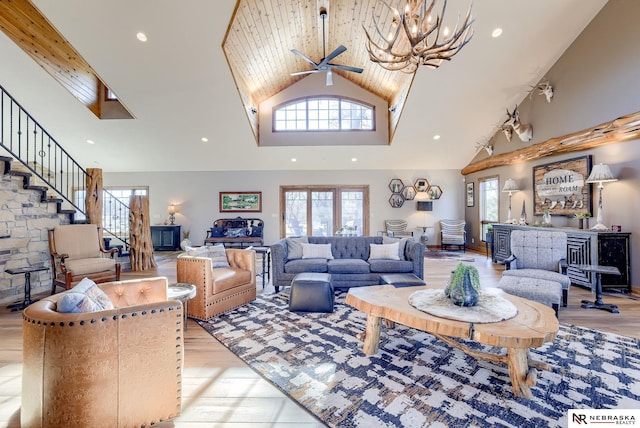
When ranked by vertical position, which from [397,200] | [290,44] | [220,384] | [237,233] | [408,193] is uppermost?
[290,44]

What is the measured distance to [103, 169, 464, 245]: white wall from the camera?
962cm

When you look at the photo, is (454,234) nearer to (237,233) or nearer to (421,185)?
(421,185)

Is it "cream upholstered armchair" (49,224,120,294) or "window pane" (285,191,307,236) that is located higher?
"window pane" (285,191,307,236)

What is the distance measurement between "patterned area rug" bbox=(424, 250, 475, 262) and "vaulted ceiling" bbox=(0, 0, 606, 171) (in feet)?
9.21

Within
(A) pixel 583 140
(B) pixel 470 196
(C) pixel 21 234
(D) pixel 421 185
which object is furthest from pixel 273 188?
(A) pixel 583 140

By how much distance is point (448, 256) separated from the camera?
8000 mm

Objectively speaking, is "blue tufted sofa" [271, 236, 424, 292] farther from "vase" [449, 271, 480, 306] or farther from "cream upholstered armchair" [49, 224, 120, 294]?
"cream upholstered armchair" [49, 224, 120, 294]

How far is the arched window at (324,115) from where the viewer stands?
8.52m

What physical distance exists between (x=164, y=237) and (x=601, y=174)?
10346 mm

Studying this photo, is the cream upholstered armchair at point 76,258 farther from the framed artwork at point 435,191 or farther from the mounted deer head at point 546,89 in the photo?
the framed artwork at point 435,191

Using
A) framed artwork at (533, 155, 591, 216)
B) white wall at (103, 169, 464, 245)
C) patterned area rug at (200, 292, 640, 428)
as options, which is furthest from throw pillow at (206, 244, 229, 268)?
framed artwork at (533, 155, 591, 216)

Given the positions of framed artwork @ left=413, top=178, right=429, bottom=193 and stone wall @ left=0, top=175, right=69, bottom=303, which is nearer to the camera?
stone wall @ left=0, top=175, right=69, bottom=303

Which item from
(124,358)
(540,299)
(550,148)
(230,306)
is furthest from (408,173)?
(124,358)

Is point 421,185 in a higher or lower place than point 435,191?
higher
